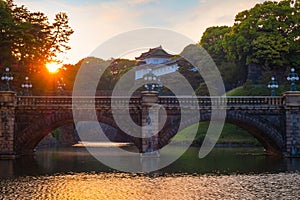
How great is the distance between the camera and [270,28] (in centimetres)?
6850

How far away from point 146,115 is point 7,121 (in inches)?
466

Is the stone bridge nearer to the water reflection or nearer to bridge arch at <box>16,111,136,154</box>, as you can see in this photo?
bridge arch at <box>16,111,136,154</box>

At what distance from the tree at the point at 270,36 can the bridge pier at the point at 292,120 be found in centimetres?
2350

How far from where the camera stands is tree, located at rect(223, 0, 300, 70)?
66.9 metres

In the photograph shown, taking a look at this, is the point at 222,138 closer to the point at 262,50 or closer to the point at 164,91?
the point at 262,50

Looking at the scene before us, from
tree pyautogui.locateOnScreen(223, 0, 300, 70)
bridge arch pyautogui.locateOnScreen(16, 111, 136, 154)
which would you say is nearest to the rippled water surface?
bridge arch pyautogui.locateOnScreen(16, 111, 136, 154)

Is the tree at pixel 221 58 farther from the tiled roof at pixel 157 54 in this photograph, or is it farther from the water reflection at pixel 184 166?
the water reflection at pixel 184 166

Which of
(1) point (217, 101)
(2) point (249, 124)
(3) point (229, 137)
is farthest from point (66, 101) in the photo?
(3) point (229, 137)

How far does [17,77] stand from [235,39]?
31.3 metres

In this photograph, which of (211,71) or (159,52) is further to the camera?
(159,52)

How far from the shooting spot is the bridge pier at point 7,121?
43.2 metres

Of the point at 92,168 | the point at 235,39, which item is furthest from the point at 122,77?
the point at 92,168

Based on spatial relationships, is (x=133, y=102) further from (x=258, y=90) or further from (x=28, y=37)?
(x=258, y=90)

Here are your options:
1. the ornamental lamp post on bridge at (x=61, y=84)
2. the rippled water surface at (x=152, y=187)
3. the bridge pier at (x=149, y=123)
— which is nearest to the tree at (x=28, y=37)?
the ornamental lamp post on bridge at (x=61, y=84)
